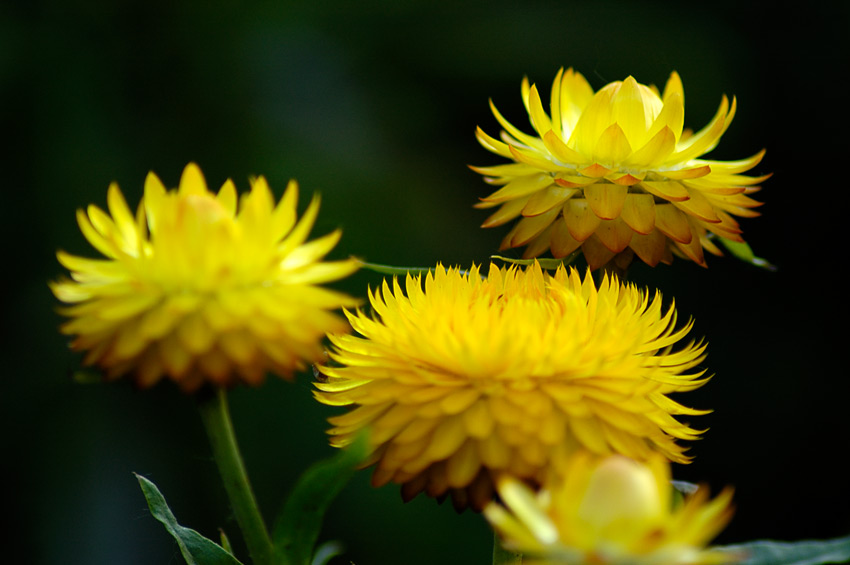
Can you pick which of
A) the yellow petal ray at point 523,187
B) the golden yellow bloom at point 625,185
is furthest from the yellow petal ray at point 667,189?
the yellow petal ray at point 523,187

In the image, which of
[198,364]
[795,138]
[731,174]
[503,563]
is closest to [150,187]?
[198,364]

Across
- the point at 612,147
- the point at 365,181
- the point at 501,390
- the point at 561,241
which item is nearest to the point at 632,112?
the point at 612,147

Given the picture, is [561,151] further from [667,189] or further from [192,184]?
[192,184]

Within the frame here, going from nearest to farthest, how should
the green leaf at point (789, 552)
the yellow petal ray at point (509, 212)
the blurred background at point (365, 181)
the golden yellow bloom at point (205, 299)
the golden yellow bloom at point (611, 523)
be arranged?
the golden yellow bloom at point (611, 523)
the golden yellow bloom at point (205, 299)
the green leaf at point (789, 552)
the yellow petal ray at point (509, 212)
the blurred background at point (365, 181)

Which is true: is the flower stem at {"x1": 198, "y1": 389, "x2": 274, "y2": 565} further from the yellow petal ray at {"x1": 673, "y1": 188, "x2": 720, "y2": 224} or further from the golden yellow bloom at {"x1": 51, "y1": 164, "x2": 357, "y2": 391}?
the yellow petal ray at {"x1": 673, "y1": 188, "x2": 720, "y2": 224}

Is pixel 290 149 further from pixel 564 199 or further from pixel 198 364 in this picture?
pixel 198 364

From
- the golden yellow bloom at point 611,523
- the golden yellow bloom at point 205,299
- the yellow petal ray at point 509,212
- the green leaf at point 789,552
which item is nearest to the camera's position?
the golden yellow bloom at point 611,523

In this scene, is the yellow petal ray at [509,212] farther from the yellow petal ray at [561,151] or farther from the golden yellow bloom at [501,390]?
the golden yellow bloom at [501,390]
